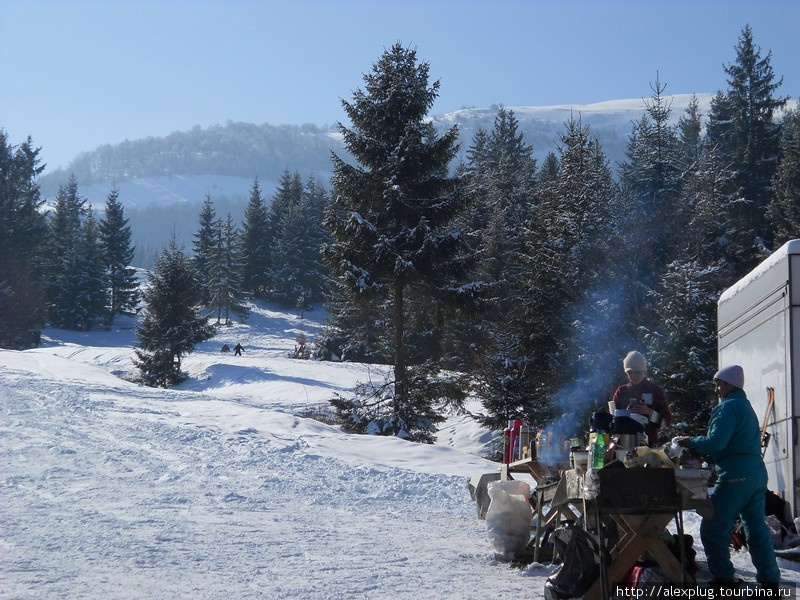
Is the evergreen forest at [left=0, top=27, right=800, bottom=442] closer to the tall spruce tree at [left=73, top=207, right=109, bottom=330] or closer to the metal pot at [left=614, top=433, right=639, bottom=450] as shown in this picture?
the tall spruce tree at [left=73, top=207, right=109, bottom=330]

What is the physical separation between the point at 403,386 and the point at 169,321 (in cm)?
2279

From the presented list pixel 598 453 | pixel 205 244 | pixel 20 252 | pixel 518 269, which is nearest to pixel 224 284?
pixel 205 244

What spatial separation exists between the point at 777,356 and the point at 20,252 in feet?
186

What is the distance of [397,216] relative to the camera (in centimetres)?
2295

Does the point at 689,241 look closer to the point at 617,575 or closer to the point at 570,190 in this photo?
the point at 570,190

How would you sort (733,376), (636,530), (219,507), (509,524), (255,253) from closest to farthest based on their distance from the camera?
(636,530) < (733,376) < (509,524) < (219,507) < (255,253)

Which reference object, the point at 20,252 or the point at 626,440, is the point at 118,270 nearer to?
the point at 20,252

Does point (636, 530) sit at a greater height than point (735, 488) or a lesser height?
lesser

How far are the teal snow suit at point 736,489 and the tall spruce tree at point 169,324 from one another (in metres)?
37.1

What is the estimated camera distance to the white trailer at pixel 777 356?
7.83 m

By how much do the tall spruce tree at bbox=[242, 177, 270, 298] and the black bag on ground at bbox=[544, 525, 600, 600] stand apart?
239 ft

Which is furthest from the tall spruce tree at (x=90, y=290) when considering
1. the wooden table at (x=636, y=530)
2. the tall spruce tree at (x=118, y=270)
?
the wooden table at (x=636, y=530)

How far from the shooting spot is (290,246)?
73.5 m

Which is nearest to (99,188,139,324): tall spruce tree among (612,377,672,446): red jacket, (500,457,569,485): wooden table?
(500,457,569,485): wooden table
